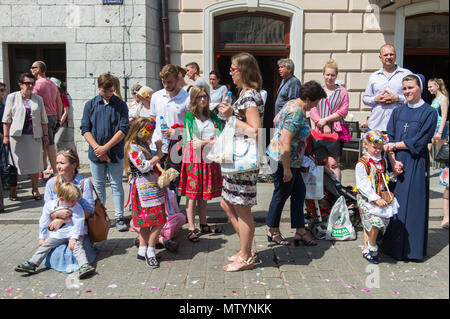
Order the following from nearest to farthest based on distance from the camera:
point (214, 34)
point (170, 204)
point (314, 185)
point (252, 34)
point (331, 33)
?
point (170, 204)
point (314, 185)
point (331, 33)
point (214, 34)
point (252, 34)

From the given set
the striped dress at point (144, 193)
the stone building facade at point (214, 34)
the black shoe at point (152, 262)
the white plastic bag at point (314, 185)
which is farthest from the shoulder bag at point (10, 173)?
the white plastic bag at point (314, 185)

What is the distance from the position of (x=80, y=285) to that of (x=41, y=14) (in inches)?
273

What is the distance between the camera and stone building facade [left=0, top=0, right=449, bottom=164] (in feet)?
29.2

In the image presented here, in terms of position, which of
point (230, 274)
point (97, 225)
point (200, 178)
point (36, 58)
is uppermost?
point (36, 58)

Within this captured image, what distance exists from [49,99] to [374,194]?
621cm

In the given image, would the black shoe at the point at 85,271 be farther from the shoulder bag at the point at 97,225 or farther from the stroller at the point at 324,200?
the stroller at the point at 324,200

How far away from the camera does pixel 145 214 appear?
4332 mm

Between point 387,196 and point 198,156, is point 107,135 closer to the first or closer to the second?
point 198,156

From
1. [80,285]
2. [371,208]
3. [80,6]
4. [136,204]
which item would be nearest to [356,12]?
[80,6]

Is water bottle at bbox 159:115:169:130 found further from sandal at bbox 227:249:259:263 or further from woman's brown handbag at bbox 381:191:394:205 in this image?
woman's brown handbag at bbox 381:191:394:205

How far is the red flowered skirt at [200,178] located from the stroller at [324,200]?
1.17 meters

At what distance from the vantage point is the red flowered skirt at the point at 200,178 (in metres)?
5.01

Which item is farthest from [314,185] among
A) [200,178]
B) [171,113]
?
[171,113]

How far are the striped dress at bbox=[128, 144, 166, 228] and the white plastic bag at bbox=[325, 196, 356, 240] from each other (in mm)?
1955
